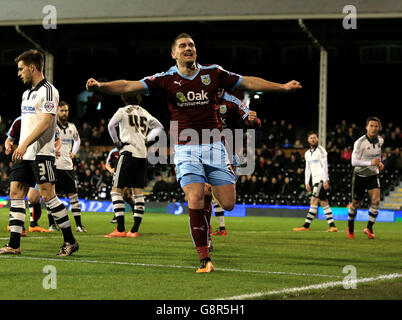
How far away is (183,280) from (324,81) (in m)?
20.0

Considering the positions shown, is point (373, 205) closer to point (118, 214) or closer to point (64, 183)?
point (118, 214)

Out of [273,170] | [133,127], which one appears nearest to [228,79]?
[133,127]

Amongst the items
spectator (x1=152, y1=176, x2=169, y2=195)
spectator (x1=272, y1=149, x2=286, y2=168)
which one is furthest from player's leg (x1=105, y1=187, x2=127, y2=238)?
spectator (x1=152, y1=176, x2=169, y2=195)

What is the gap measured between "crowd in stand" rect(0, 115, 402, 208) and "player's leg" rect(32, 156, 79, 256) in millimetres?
17957

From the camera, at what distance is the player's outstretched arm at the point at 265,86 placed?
734 centimetres

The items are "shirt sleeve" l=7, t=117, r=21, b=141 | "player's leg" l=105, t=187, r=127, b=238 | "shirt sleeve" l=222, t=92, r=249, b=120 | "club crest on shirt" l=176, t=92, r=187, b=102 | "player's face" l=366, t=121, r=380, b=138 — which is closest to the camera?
"club crest on shirt" l=176, t=92, r=187, b=102

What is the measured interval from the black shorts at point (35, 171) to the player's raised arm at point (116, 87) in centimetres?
139

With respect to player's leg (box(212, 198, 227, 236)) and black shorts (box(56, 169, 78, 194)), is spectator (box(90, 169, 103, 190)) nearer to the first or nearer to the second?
black shorts (box(56, 169, 78, 194))

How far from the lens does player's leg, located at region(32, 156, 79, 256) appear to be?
822 cm

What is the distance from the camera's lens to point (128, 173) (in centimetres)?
1207

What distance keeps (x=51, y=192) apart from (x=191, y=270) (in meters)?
1.99
